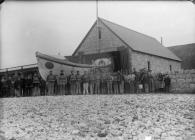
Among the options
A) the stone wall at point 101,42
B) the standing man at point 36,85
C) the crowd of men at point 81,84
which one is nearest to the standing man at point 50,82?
the crowd of men at point 81,84

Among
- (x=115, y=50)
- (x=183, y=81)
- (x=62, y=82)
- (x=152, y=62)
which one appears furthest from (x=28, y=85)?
(x=152, y=62)

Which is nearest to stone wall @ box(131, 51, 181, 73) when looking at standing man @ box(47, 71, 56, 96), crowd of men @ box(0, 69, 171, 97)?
crowd of men @ box(0, 69, 171, 97)

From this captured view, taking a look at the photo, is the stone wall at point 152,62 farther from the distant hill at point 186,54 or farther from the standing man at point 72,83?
the standing man at point 72,83

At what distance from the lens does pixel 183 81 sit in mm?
15984

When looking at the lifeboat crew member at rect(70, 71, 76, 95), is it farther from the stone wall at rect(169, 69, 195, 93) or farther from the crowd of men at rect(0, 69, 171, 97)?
the stone wall at rect(169, 69, 195, 93)

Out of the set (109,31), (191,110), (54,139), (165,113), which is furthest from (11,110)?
(109,31)

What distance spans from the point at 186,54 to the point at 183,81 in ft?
69.2

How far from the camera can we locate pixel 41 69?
16.4 meters

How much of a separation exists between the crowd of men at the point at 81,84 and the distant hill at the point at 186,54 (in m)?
19.0

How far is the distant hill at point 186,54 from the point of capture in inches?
1342

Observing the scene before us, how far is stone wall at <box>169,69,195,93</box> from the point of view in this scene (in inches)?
618

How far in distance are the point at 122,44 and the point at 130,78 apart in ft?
22.7

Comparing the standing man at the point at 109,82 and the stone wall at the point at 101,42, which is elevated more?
the stone wall at the point at 101,42

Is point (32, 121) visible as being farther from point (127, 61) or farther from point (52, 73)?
point (127, 61)
